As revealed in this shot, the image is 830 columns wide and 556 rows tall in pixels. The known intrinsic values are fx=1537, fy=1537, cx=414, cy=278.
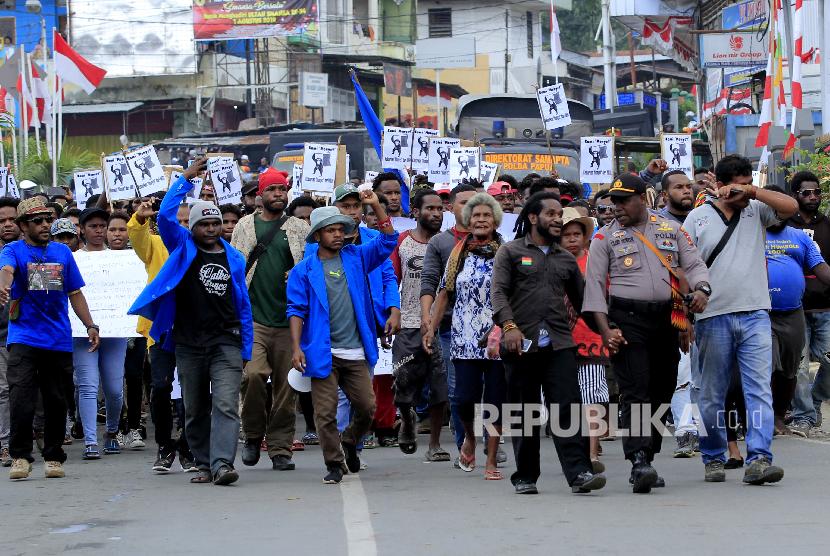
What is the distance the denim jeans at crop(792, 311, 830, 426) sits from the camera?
12781 mm

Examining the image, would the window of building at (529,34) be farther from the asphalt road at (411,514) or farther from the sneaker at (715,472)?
the sneaker at (715,472)

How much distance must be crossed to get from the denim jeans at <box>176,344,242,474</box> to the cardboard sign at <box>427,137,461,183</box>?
9674mm

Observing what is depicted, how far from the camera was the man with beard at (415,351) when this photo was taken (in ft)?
38.0

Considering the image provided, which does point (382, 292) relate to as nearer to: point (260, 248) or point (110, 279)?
point (260, 248)

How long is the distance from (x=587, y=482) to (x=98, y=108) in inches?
1858

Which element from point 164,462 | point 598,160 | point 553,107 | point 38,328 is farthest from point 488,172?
point 38,328

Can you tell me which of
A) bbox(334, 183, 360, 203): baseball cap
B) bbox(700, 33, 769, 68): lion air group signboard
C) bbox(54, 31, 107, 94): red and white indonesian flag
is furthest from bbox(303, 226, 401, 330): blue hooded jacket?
bbox(700, 33, 769, 68): lion air group signboard

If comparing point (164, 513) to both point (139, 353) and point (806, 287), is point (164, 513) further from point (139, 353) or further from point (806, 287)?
point (806, 287)

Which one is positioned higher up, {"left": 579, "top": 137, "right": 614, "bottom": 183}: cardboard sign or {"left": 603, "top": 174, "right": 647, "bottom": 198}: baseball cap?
{"left": 579, "top": 137, "right": 614, "bottom": 183}: cardboard sign

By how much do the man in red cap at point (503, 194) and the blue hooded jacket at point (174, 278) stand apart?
10.9 feet

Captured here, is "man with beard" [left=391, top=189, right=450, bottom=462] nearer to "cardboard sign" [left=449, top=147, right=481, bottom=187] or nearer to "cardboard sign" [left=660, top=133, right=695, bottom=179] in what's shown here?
"cardboard sign" [left=449, top=147, right=481, bottom=187]

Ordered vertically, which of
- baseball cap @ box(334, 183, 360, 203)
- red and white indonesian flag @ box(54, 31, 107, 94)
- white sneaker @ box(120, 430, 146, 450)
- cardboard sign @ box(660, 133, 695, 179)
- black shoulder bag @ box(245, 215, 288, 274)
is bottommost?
white sneaker @ box(120, 430, 146, 450)

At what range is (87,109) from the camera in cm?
5366

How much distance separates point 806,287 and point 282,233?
14.9 ft
